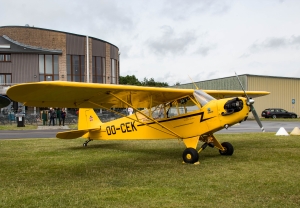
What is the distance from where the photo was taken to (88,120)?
13078 millimetres

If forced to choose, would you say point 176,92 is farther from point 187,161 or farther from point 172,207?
point 172,207

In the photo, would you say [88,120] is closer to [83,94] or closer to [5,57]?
[83,94]

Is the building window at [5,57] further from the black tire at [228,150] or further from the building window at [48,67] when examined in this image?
the black tire at [228,150]

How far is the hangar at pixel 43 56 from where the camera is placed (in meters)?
42.6

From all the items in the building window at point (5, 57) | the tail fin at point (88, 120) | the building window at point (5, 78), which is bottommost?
the tail fin at point (88, 120)

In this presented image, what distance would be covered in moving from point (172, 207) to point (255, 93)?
10.4 metres

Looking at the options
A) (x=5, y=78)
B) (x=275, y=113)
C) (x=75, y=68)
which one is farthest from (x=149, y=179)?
(x=275, y=113)

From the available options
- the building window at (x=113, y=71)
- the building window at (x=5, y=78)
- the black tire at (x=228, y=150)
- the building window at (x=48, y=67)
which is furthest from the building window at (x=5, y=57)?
the black tire at (x=228, y=150)

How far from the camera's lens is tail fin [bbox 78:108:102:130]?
12891 mm

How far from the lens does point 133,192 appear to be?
5949 mm

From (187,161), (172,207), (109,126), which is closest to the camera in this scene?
(172,207)

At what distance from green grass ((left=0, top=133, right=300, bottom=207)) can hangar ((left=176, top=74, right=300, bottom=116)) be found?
34.8 m

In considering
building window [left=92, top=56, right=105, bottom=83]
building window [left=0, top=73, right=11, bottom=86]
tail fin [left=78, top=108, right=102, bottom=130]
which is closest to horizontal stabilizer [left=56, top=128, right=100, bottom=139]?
tail fin [left=78, top=108, right=102, bottom=130]

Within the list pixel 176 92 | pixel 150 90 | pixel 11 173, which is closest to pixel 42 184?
pixel 11 173
